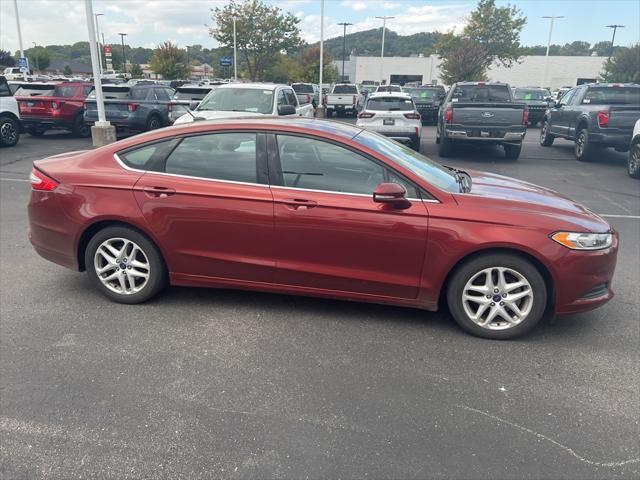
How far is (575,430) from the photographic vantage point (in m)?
2.87

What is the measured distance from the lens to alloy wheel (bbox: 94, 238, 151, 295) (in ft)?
13.9

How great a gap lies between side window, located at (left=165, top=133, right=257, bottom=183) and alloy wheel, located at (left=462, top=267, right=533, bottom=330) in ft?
6.14

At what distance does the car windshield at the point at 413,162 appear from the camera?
404cm

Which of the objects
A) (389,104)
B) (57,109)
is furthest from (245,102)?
(57,109)

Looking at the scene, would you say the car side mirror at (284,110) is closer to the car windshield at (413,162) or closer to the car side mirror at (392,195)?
the car windshield at (413,162)

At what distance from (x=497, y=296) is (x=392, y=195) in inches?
42.8

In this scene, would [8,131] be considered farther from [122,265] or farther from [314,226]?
[314,226]

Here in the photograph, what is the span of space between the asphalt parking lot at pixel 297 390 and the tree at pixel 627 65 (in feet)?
134

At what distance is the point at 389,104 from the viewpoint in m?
14.2

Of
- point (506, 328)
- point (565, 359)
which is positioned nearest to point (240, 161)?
point (506, 328)

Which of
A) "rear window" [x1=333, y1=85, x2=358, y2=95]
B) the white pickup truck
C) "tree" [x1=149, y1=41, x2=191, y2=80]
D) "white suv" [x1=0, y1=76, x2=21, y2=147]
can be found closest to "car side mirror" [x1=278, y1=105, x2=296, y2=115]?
the white pickup truck

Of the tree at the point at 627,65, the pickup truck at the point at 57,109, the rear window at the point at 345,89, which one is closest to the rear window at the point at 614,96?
the pickup truck at the point at 57,109

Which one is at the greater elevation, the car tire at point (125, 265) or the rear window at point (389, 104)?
the rear window at point (389, 104)

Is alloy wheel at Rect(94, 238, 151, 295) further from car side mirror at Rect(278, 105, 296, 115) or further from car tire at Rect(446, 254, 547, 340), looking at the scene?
car side mirror at Rect(278, 105, 296, 115)
